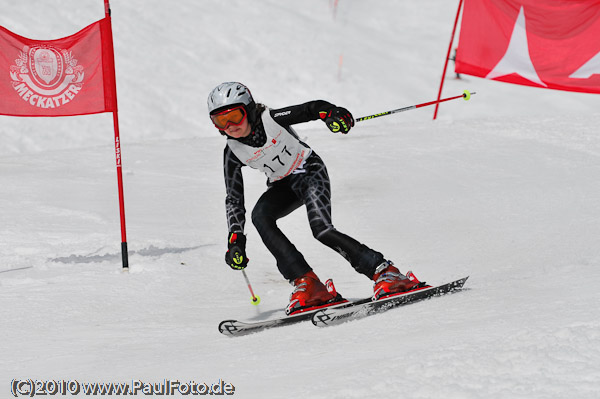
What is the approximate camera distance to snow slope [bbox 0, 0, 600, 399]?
301 cm

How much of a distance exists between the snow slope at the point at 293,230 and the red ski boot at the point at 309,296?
30cm

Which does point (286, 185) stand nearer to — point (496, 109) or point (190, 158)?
point (190, 158)

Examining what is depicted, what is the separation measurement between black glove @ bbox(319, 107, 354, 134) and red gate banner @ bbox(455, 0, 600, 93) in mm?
6891

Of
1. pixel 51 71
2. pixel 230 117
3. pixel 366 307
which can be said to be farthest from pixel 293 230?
pixel 366 307

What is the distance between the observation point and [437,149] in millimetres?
12375

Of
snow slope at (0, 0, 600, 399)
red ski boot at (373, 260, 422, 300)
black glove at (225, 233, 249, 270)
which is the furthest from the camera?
black glove at (225, 233, 249, 270)

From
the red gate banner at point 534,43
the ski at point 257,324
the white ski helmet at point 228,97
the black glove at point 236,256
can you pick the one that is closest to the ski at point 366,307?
the ski at point 257,324

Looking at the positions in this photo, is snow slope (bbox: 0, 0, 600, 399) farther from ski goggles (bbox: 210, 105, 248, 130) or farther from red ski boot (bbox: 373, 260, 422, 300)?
ski goggles (bbox: 210, 105, 248, 130)

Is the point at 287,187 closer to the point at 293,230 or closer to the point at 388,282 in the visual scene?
the point at 388,282

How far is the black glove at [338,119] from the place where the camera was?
4512 millimetres

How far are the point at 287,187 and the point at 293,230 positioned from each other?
3466 millimetres

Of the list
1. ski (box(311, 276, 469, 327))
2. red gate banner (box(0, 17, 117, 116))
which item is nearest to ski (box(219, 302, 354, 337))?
ski (box(311, 276, 469, 327))

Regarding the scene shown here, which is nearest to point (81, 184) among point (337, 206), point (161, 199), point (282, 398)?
point (161, 199)

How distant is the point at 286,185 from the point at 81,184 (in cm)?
612
